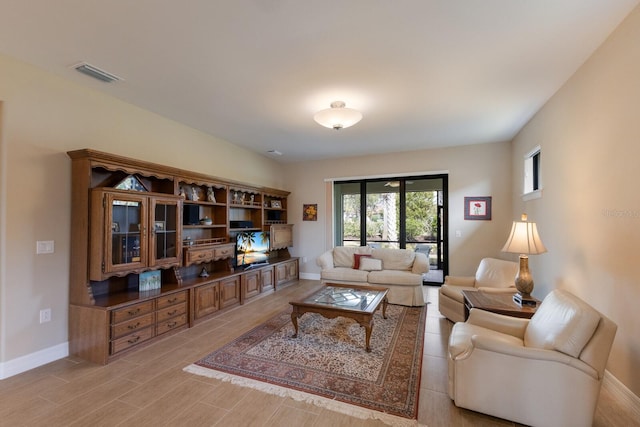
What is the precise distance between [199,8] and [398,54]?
162 centimetres

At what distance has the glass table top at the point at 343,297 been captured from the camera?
324 centimetres

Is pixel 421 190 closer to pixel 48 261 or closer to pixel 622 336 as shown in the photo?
pixel 622 336

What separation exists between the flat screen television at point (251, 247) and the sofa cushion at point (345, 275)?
4.14 feet

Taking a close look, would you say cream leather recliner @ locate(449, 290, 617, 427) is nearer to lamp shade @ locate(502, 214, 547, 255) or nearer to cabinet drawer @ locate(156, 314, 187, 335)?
lamp shade @ locate(502, 214, 547, 255)

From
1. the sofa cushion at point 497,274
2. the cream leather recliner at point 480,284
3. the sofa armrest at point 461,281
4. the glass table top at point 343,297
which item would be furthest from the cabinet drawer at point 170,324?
the sofa cushion at point 497,274

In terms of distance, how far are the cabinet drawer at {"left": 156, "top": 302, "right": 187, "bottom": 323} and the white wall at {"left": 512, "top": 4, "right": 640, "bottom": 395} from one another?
4252 mm

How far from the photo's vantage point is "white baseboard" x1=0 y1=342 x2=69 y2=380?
8.18 feet

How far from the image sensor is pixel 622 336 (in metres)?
2.15

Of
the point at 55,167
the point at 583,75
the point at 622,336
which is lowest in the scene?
the point at 622,336

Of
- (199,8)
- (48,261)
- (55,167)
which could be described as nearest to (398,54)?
(199,8)

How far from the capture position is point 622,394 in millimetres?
2109

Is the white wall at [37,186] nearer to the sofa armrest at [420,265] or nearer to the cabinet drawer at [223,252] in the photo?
the cabinet drawer at [223,252]

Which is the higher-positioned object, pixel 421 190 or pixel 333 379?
pixel 421 190

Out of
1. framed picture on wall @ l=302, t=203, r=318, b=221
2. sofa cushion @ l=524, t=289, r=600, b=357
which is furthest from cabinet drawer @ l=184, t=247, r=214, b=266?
sofa cushion @ l=524, t=289, r=600, b=357
